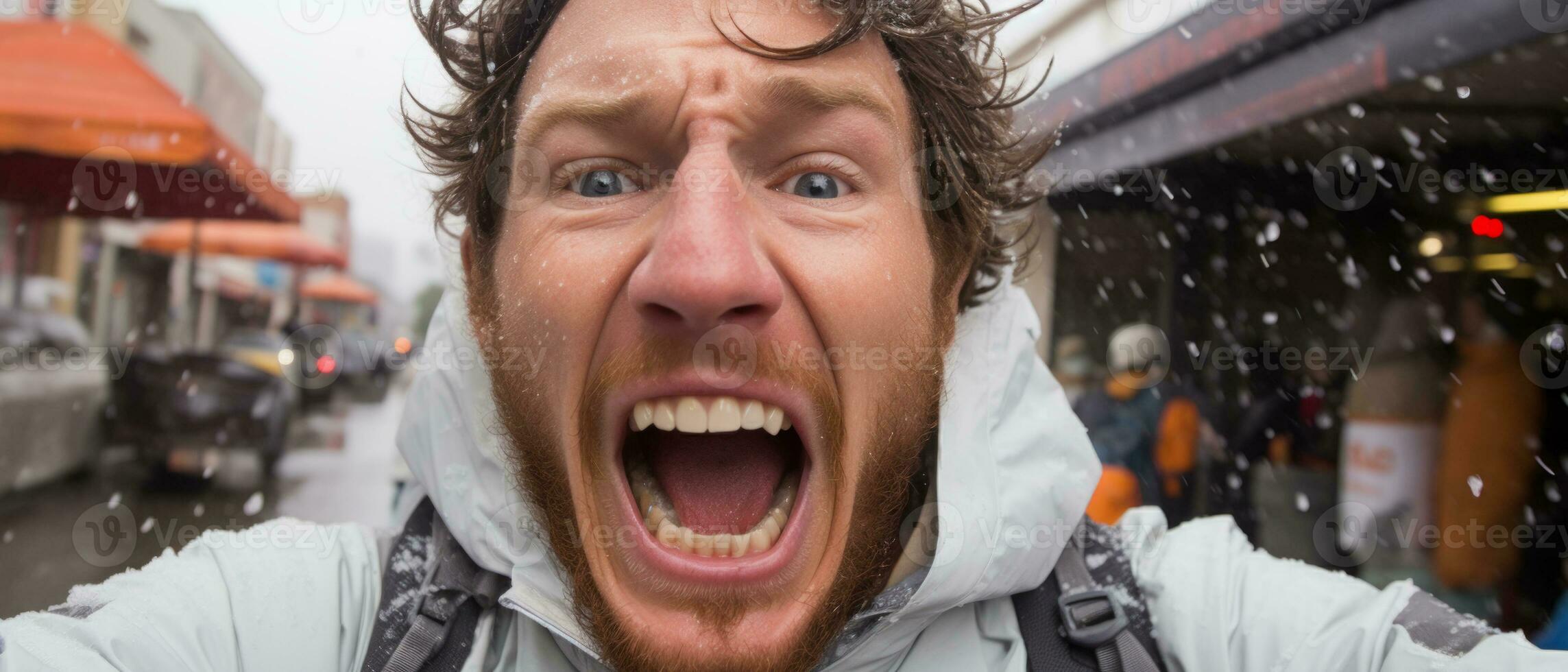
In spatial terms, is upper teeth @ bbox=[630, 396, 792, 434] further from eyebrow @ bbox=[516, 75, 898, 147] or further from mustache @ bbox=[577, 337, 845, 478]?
eyebrow @ bbox=[516, 75, 898, 147]

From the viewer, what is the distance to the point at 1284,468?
604 centimetres

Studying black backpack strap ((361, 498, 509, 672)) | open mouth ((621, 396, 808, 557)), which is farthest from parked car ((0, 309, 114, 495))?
open mouth ((621, 396, 808, 557))

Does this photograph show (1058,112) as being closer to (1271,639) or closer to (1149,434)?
(1149,434)

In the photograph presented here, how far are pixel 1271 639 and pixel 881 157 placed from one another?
1.08m

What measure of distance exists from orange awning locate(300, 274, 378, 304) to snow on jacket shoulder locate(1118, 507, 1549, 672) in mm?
33701

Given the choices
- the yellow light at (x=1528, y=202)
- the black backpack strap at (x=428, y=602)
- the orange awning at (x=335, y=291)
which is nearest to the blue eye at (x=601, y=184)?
the black backpack strap at (x=428, y=602)

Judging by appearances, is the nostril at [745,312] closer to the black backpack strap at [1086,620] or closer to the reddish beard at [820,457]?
the reddish beard at [820,457]

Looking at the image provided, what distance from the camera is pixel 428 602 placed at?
1534 mm

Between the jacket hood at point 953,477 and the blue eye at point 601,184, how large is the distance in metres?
0.44

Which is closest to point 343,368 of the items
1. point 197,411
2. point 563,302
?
point 197,411

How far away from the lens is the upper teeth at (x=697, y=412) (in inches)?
62.3

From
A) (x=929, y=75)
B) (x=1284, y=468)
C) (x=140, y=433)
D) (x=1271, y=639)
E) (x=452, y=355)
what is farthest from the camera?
(x=140, y=433)

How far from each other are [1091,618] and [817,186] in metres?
0.91

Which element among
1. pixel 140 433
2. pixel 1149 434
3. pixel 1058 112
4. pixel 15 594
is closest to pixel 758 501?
pixel 1149 434
